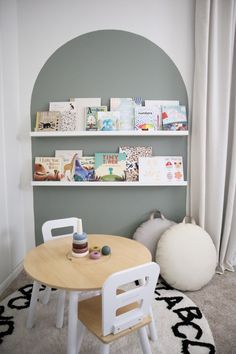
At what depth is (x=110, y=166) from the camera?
2.48m

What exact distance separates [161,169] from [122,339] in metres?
1.41

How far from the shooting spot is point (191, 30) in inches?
94.9

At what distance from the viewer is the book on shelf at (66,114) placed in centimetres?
244

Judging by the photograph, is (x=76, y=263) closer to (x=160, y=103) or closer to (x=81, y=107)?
(x=81, y=107)

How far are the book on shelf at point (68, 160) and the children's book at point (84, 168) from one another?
0.04 m

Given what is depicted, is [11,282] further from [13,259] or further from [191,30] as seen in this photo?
[191,30]

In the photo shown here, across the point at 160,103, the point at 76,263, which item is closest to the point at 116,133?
the point at 160,103

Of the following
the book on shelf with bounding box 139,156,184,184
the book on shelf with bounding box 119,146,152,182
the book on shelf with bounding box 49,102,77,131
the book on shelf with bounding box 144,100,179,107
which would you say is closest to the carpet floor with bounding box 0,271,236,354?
the book on shelf with bounding box 139,156,184,184

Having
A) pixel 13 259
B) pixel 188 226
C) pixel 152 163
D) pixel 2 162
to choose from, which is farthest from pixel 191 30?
pixel 13 259

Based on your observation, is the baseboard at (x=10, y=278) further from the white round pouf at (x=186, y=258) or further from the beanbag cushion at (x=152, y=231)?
the white round pouf at (x=186, y=258)

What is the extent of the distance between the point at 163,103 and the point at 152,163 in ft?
1.85

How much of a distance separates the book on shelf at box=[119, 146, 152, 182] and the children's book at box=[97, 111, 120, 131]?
233 mm

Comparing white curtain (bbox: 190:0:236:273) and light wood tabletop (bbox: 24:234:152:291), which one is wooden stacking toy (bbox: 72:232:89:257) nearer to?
light wood tabletop (bbox: 24:234:152:291)

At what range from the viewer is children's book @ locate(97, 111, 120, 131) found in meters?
2.39
